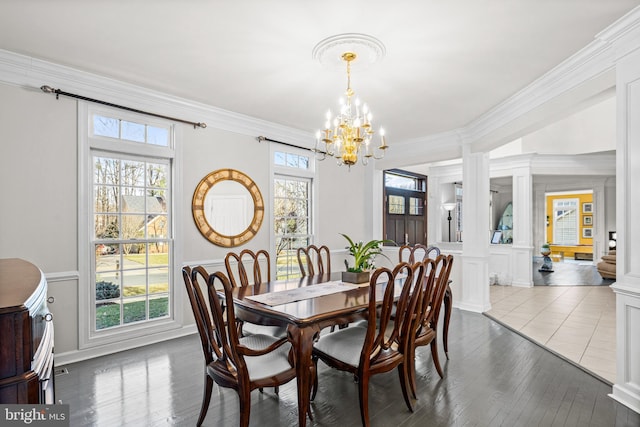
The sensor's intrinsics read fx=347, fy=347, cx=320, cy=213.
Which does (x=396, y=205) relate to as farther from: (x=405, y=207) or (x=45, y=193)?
(x=45, y=193)

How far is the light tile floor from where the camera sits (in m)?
3.32

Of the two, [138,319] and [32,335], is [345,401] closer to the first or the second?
[32,335]

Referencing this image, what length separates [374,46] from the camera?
8.82ft

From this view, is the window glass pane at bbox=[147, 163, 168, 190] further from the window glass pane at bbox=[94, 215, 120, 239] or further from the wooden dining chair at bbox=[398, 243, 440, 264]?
the wooden dining chair at bbox=[398, 243, 440, 264]

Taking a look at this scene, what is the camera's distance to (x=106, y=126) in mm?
3494

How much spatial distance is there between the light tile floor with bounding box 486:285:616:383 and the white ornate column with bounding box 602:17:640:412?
46cm

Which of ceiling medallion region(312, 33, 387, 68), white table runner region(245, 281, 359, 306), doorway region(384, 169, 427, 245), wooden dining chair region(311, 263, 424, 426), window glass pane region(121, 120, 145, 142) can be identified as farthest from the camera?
doorway region(384, 169, 427, 245)

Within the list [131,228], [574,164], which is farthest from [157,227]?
[574,164]

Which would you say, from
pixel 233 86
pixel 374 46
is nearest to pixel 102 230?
pixel 233 86

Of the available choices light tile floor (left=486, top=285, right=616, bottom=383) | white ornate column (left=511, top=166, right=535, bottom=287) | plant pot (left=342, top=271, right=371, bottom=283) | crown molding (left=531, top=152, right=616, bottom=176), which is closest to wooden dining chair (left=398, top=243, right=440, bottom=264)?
plant pot (left=342, top=271, right=371, bottom=283)

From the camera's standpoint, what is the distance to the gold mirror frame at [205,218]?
410 centimetres

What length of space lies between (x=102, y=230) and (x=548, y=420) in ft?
13.2

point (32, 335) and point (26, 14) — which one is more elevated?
point (26, 14)

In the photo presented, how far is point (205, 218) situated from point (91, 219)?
1161 mm
